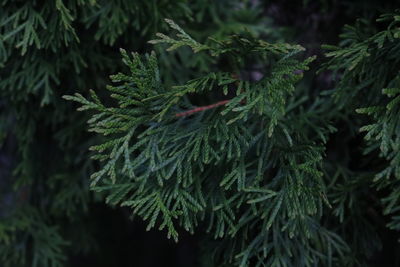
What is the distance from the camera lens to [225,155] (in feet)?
5.38

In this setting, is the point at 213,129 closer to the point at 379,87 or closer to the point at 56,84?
the point at 379,87

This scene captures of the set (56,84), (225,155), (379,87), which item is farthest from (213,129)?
(56,84)

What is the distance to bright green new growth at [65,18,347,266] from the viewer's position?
1.45 meters

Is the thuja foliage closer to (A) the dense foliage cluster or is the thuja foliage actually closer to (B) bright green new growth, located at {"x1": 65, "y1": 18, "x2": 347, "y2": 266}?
(A) the dense foliage cluster

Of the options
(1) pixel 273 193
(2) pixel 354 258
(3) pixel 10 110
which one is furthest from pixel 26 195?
(2) pixel 354 258

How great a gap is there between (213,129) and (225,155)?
10 cm

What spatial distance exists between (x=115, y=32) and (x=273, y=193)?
964 millimetres

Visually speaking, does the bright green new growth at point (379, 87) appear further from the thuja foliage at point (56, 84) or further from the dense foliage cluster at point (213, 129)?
the thuja foliage at point (56, 84)

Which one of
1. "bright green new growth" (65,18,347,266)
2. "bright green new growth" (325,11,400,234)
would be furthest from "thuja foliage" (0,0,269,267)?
"bright green new growth" (325,11,400,234)

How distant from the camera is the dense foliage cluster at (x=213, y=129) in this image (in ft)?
4.84

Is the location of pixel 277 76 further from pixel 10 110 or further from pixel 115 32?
pixel 10 110

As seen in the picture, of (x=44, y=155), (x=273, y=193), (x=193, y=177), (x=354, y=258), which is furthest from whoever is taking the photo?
(x=44, y=155)

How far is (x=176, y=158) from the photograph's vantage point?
60.6 inches

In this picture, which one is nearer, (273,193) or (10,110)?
(273,193)
